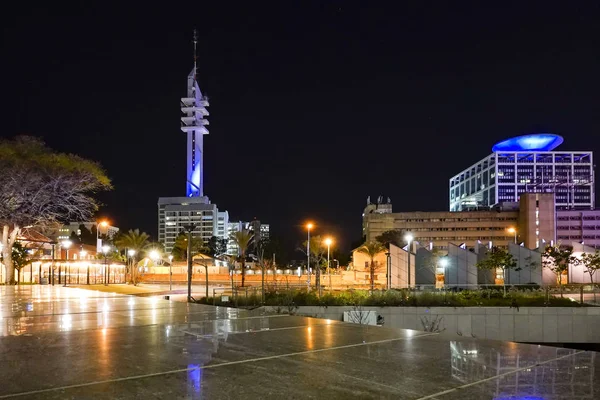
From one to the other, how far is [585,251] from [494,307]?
32097 mm

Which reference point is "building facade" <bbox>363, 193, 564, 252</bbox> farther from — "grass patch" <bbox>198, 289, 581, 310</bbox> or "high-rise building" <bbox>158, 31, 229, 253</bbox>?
"grass patch" <bbox>198, 289, 581, 310</bbox>

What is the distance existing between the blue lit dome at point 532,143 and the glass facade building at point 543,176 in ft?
5.36

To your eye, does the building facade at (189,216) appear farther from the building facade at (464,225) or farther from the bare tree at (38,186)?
the bare tree at (38,186)

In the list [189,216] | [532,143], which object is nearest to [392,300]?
[532,143]

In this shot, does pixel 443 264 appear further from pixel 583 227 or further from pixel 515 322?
pixel 583 227

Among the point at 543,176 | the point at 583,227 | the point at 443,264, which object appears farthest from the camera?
the point at 543,176

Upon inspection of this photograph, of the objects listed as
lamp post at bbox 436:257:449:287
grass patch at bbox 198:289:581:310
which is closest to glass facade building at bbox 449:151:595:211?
lamp post at bbox 436:257:449:287

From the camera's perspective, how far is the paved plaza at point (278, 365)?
14.4ft

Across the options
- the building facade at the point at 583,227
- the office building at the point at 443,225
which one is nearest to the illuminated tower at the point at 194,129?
the office building at the point at 443,225

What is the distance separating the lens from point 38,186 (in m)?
32.4

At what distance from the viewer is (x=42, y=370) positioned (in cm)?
530

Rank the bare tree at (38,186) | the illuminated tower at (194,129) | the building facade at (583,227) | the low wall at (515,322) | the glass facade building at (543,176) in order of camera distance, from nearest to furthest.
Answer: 1. the low wall at (515,322)
2. the bare tree at (38,186)
3. the building facade at (583,227)
4. the glass facade building at (543,176)
5. the illuminated tower at (194,129)

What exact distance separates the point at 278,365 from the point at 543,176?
174m

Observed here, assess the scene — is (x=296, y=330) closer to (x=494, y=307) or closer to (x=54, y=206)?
(x=494, y=307)
